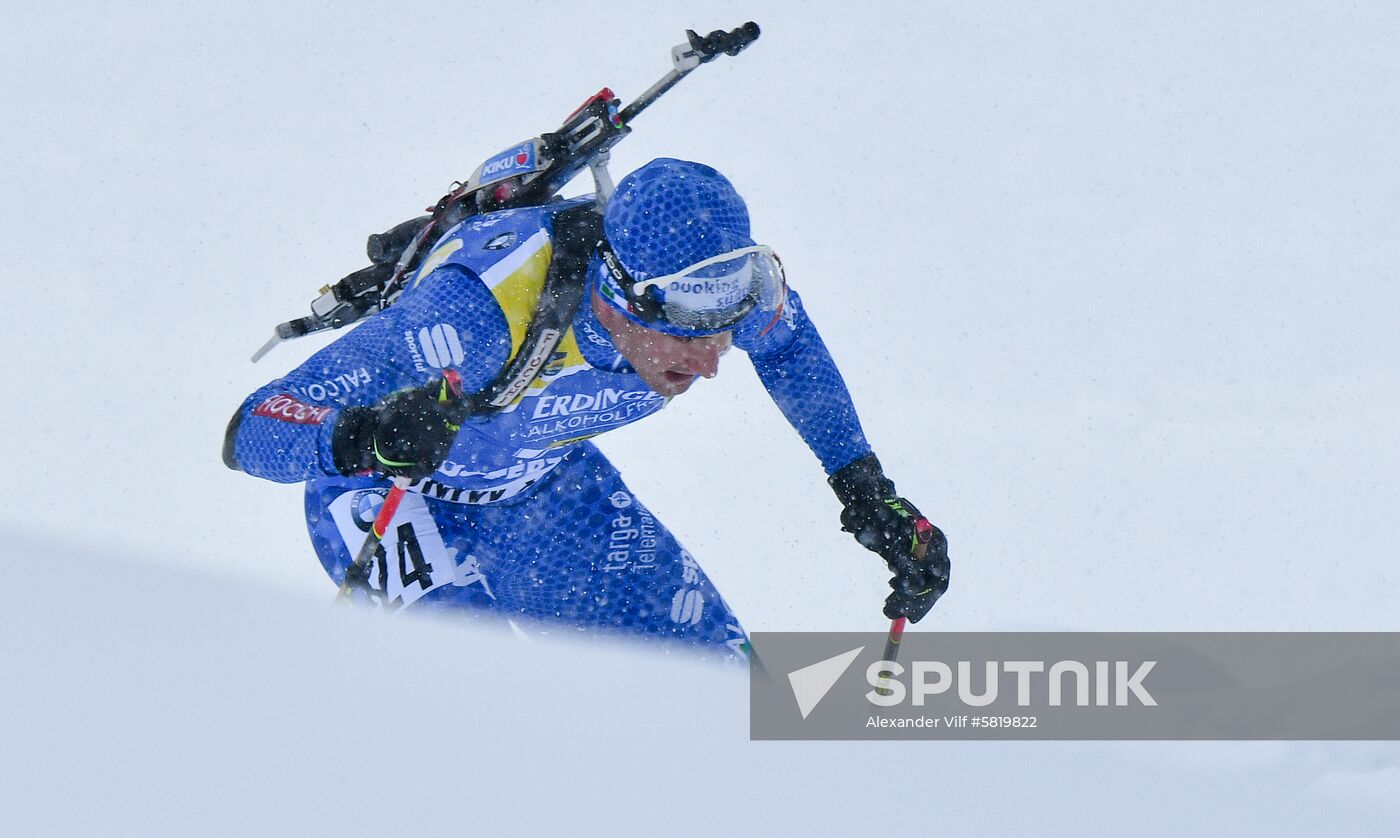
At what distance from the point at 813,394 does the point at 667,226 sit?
87cm

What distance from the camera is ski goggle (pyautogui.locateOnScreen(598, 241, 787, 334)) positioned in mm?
2836

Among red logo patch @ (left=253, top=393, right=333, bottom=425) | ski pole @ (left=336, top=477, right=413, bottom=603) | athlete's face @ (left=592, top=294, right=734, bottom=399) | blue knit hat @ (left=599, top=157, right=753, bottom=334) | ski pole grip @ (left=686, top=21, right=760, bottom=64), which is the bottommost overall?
ski pole @ (left=336, top=477, right=413, bottom=603)

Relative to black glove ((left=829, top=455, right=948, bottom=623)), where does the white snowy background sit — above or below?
above

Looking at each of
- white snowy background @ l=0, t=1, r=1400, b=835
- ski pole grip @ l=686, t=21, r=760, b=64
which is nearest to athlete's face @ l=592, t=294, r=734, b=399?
ski pole grip @ l=686, t=21, r=760, b=64

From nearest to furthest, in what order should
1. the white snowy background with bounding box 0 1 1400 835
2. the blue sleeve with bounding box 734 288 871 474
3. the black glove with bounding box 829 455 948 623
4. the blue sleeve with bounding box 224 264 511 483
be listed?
1. the blue sleeve with bounding box 224 264 511 483
2. the black glove with bounding box 829 455 948 623
3. the blue sleeve with bounding box 734 288 871 474
4. the white snowy background with bounding box 0 1 1400 835

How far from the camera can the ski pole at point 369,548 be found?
3137 mm

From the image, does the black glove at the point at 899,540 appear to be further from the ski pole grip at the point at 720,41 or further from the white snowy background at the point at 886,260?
the white snowy background at the point at 886,260

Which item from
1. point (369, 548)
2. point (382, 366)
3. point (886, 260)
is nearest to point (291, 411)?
point (382, 366)

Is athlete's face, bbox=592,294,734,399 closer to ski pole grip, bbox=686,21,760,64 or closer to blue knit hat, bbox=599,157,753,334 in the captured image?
blue knit hat, bbox=599,157,753,334

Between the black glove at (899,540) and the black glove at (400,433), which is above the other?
the black glove at (899,540)

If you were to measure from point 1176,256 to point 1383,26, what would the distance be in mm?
1379

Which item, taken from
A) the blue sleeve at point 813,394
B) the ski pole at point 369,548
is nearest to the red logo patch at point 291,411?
the ski pole at point 369,548

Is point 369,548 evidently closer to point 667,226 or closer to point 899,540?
point 667,226

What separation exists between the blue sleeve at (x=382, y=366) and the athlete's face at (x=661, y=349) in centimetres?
23
